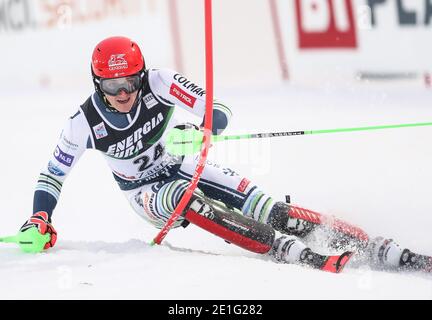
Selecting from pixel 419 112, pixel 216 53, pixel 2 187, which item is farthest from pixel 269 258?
pixel 216 53

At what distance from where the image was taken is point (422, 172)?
6738 mm

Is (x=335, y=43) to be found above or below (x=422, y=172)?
above

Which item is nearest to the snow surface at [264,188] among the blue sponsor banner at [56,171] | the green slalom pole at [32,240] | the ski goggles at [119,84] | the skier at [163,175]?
the green slalom pole at [32,240]

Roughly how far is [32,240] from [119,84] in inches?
36.3

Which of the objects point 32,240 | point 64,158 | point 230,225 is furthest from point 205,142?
point 32,240

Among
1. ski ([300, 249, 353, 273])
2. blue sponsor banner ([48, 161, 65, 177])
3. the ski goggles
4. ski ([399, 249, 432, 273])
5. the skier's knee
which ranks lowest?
ski ([399, 249, 432, 273])

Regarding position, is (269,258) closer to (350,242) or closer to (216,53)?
(350,242)

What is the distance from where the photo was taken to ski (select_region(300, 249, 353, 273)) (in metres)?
4.36

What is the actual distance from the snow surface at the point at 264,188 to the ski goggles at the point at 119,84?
0.82 meters

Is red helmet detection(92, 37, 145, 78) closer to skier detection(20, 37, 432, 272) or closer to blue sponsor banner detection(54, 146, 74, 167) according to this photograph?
skier detection(20, 37, 432, 272)

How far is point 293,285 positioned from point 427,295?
564 millimetres

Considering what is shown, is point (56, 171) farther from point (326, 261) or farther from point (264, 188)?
point (264, 188)

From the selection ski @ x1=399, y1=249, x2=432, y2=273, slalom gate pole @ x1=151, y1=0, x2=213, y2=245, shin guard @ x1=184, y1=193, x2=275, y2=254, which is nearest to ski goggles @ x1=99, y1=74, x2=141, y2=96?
slalom gate pole @ x1=151, y1=0, x2=213, y2=245

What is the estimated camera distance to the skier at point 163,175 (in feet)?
15.2
